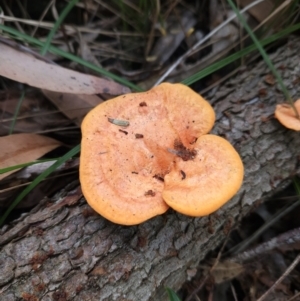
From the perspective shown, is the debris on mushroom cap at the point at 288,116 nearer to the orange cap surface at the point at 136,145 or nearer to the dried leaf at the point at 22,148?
the orange cap surface at the point at 136,145

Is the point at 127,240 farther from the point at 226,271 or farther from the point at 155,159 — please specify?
the point at 226,271

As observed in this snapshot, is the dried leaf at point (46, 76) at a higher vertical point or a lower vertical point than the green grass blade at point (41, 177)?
higher

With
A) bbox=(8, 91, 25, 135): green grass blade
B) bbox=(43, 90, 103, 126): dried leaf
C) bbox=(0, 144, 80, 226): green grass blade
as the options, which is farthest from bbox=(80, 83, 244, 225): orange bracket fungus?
bbox=(8, 91, 25, 135): green grass blade

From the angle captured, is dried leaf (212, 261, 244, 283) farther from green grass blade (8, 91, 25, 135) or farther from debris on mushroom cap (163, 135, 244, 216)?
green grass blade (8, 91, 25, 135)

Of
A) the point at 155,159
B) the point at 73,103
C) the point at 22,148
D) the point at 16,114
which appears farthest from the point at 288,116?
the point at 16,114

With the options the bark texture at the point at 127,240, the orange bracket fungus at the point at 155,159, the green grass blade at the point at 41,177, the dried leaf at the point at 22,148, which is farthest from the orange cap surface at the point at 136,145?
the dried leaf at the point at 22,148

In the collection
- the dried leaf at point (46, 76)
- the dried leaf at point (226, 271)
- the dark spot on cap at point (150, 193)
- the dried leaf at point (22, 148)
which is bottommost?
the dried leaf at point (226, 271)
